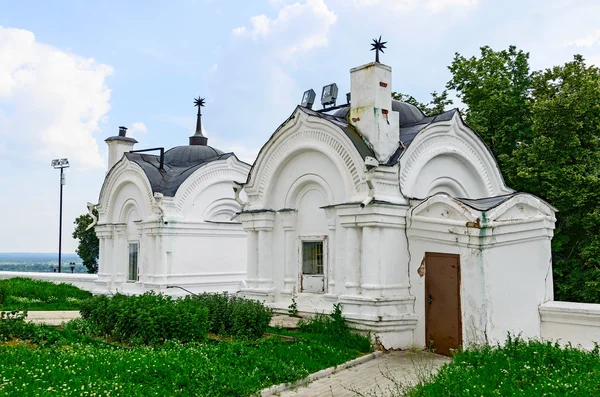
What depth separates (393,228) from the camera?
10719 millimetres

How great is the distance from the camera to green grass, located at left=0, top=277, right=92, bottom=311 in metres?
15.9

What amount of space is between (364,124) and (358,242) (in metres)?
2.29

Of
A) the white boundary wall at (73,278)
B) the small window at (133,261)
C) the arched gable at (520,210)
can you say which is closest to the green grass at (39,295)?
the white boundary wall at (73,278)

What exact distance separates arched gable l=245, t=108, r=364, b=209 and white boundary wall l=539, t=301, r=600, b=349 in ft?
13.2

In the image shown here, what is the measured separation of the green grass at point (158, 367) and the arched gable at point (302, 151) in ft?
11.6

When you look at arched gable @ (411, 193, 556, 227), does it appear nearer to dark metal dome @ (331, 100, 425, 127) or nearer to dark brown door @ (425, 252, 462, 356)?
dark brown door @ (425, 252, 462, 356)

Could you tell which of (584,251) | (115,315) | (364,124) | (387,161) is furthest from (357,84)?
(584,251)

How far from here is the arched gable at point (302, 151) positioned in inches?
431

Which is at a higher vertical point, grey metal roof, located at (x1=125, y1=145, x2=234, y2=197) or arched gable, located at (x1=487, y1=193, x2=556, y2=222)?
grey metal roof, located at (x1=125, y1=145, x2=234, y2=197)

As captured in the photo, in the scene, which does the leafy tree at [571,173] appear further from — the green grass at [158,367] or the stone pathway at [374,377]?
the green grass at [158,367]

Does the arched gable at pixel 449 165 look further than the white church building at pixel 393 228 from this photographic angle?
Yes

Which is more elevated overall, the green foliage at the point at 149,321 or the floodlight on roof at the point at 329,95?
the floodlight on roof at the point at 329,95

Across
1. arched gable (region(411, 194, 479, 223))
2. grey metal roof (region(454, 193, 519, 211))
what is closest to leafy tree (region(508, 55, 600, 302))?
grey metal roof (region(454, 193, 519, 211))

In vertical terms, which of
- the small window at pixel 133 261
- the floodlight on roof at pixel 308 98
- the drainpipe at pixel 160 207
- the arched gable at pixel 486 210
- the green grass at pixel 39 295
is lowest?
the green grass at pixel 39 295
